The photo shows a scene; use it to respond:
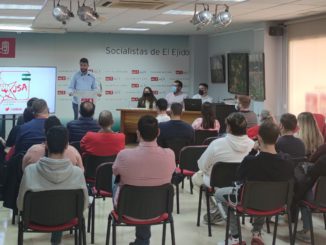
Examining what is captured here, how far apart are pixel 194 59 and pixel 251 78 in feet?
9.11

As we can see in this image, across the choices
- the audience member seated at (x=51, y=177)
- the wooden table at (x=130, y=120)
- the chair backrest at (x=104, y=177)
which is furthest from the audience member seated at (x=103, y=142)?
the wooden table at (x=130, y=120)

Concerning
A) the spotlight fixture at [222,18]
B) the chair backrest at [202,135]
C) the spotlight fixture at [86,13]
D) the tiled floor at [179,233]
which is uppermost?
the spotlight fixture at [222,18]

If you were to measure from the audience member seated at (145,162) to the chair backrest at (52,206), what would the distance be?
33cm

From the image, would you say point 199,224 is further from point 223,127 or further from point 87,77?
point 87,77

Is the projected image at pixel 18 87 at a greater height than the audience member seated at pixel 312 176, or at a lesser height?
greater

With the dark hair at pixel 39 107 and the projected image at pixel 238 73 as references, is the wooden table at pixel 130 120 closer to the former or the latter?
the projected image at pixel 238 73

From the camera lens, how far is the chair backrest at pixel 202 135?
250 inches

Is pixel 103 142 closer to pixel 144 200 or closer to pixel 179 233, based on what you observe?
pixel 179 233

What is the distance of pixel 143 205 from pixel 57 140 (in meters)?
0.77

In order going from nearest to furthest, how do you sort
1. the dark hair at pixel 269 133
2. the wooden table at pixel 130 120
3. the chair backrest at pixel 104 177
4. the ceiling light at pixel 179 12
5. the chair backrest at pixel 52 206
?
1. the chair backrest at pixel 52 206
2. the dark hair at pixel 269 133
3. the chair backrest at pixel 104 177
4. the ceiling light at pixel 179 12
5. the wooden table at pixel 130 120

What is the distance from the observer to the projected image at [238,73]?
A: 10.6 m

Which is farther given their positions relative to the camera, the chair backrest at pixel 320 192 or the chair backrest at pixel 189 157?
the chair backrest at pixel 189 157

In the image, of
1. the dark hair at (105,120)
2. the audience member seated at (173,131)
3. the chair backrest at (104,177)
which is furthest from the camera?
the audience member seated at (173,131)

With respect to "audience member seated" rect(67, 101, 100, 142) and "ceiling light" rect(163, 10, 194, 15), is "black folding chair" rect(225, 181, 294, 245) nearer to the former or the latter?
"audience member seated" rect(67, 101, 100, 142)
